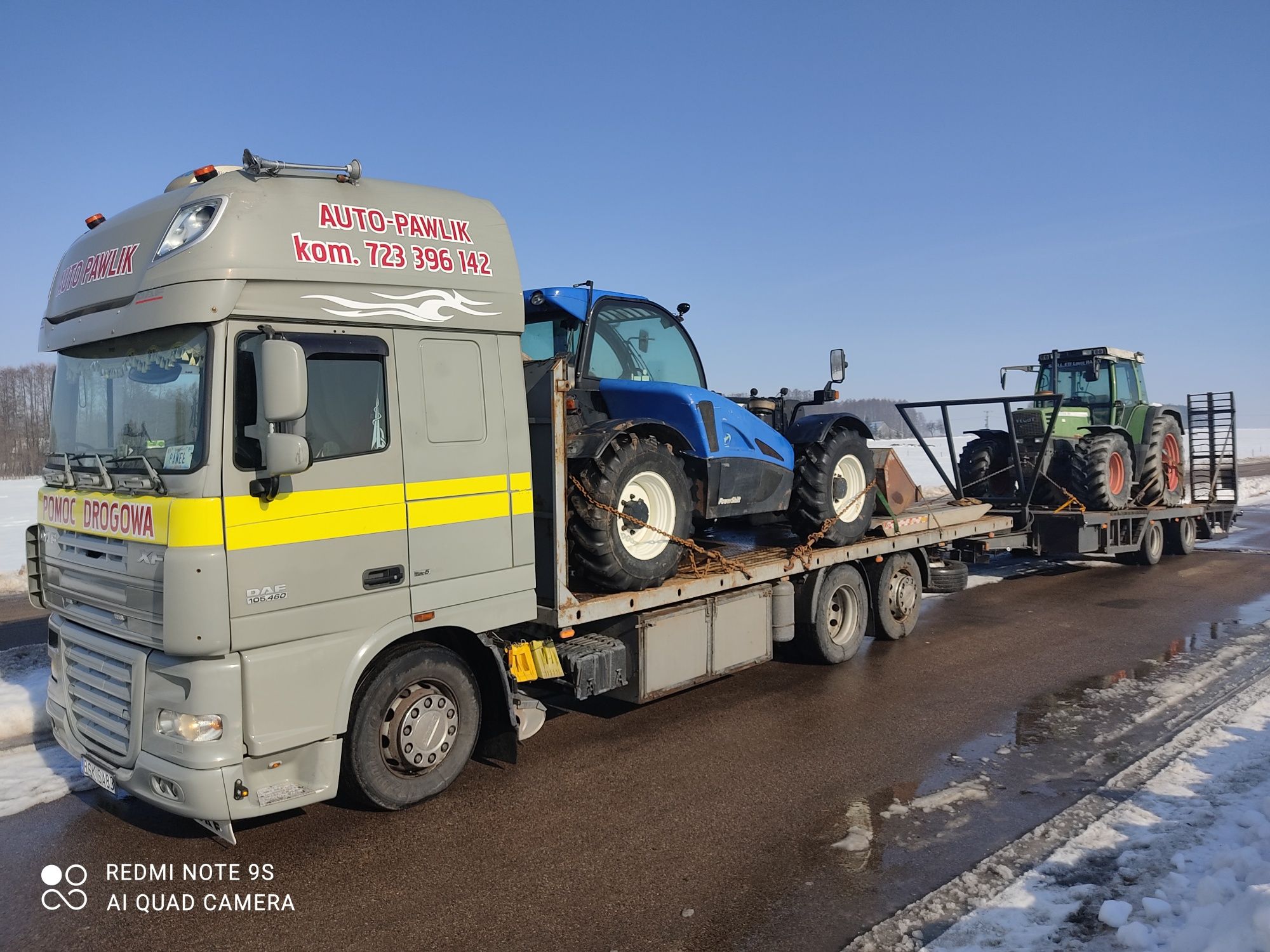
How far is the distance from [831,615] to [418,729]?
485 centimetres

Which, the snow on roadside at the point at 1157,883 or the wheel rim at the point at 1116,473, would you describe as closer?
the snow on roadside at the point at 1157,883

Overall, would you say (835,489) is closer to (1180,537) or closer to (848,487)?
(848,487)

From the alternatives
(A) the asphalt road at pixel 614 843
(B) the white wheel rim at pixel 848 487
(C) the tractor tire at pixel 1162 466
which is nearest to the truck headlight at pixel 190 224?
(A) the asphalt road at pixel 614 843

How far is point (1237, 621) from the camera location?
989cm

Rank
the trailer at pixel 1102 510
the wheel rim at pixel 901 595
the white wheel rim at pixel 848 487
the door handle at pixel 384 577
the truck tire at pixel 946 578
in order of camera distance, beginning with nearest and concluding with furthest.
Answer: the door handle at pixel 384 577 → the white wheel rim at pixel 848 487 → the wheel rim at pixel 901 595 → the truck tire at pixel 946 578 → the trailer at pixel 1102 510

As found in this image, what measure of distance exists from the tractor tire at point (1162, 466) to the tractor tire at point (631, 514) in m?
12.0

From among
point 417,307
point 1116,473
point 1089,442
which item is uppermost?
point 417,307

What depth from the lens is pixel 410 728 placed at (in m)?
4.81

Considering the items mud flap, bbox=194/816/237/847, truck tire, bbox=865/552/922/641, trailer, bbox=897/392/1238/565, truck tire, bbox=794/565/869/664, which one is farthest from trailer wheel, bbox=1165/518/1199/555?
mud flap, bbox=194/816/237/847

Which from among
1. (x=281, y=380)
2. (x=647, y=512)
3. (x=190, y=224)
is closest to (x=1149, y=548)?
(x=647, y=512)

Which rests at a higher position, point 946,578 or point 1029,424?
point 1029,424

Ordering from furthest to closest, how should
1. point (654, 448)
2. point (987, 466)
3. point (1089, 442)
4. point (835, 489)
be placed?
point (987, 466), point (1089, 442), point (835, 489), point (654, 448)

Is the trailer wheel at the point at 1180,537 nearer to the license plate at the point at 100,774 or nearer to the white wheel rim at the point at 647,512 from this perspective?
the white wheel rim at the point at 647,512

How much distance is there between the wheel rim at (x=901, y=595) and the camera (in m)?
9.16
